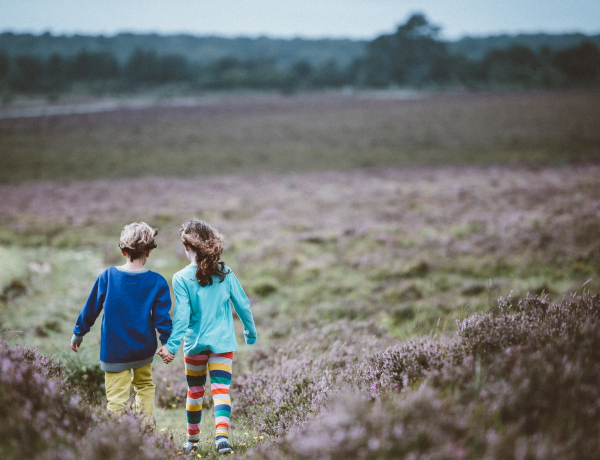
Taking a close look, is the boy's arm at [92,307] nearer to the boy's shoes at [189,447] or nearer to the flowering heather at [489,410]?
the boy's shoes at [189,447]

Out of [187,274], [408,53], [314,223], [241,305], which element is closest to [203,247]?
[187,274]

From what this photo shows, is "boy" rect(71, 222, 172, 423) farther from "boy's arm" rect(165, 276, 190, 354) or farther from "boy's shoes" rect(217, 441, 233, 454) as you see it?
"boy's shoes" rect(217, 441, 233, 454)

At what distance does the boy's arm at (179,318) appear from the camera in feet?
10.8

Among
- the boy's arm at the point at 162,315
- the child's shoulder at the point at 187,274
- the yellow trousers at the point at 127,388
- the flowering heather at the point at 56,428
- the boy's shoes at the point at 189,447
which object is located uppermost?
the child's shoulder at the point at 187,274

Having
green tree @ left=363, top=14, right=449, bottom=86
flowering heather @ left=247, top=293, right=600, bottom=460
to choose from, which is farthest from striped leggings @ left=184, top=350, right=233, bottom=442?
green tree @ left=363, top=14, right=449, bottom=86

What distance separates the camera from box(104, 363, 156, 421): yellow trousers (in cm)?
334

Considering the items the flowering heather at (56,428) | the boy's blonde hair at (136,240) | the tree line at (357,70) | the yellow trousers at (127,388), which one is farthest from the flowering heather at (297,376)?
the tree line at (357,70)

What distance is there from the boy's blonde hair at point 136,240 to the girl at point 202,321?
30 cm

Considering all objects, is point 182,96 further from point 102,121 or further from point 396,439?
point 396,439

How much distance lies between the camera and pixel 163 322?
11.2 ft

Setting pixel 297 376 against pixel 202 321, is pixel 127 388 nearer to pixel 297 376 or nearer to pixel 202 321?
pixel 202 321

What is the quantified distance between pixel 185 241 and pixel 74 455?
5.90 ft

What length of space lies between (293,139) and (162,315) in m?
37.6

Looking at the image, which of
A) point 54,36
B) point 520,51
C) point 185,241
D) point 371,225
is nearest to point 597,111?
point 371,225
